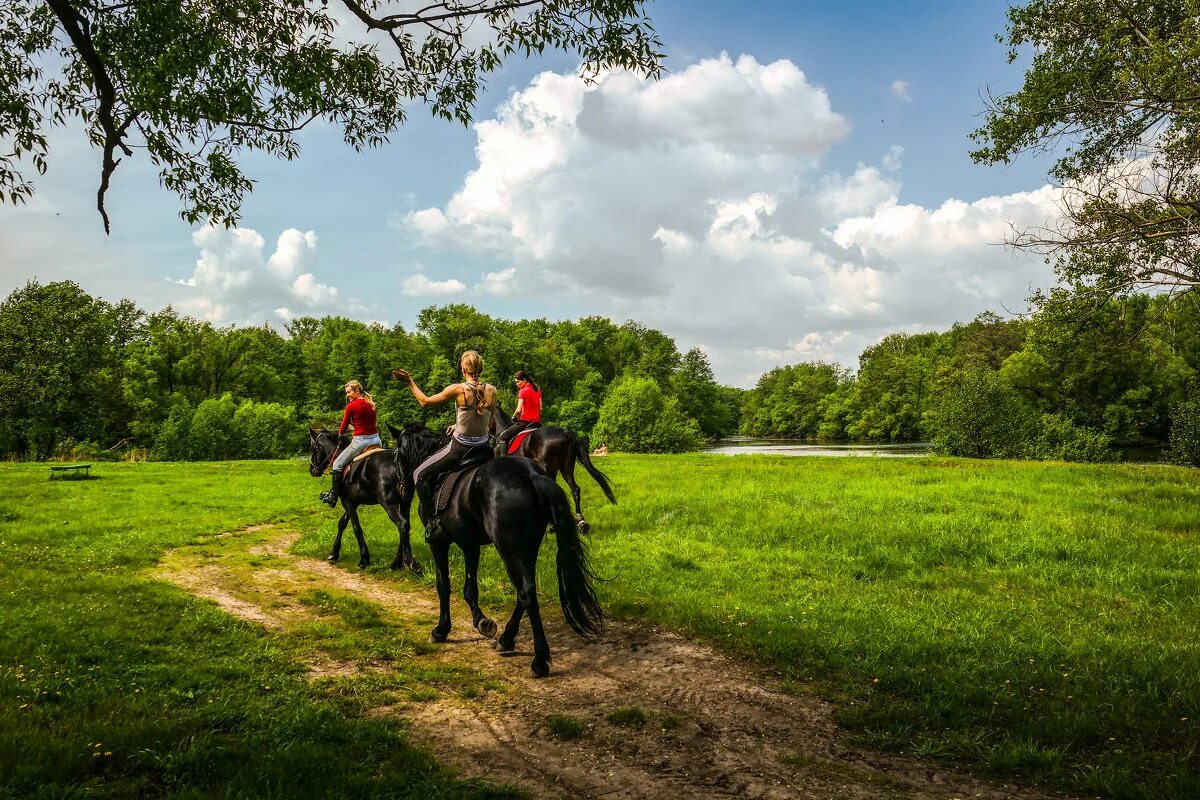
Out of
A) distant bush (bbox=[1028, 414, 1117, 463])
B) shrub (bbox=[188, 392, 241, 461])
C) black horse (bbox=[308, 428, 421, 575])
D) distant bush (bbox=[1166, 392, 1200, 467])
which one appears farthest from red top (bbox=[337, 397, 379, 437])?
distant bush (bbox=[1166, 392, 1200, 467])

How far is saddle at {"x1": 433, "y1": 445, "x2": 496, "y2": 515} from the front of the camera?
763 cm

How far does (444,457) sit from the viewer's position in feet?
26.7

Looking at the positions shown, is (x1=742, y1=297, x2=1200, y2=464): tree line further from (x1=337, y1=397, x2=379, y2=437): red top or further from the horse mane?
(x1=337, y1=397, x2=379, y2=437): red top

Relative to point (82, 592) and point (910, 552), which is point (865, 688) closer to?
point (910, 552)

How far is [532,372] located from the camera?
7569 centimetres

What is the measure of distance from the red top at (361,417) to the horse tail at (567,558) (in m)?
7.01

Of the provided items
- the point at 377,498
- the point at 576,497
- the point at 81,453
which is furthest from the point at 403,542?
the point at 81,453

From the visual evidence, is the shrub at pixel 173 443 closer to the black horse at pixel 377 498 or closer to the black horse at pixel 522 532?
the black horse at pixel 377 498

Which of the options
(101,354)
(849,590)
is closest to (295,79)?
(849,590)

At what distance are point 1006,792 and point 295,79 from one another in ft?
37.9

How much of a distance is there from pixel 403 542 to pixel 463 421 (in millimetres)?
4459

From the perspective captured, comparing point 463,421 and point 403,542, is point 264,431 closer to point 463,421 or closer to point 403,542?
point 403,542

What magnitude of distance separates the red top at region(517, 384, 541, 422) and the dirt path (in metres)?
7.05

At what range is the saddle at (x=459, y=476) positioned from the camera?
7633 millimetres
